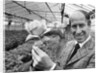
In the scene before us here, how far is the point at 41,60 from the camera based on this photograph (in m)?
2.49

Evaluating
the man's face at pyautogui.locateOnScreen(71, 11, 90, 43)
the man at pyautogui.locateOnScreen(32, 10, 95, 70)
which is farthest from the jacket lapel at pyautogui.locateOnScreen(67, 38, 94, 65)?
the man's face at pyautogui.locateOnScreen(71, 11, 90, 43)

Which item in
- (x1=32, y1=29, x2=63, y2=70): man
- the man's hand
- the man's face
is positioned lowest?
the man's hand

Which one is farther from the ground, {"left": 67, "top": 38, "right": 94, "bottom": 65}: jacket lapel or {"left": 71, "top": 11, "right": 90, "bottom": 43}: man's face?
{"left": 71, "top": 11, "right": 90, "bottom": 43}: man's face

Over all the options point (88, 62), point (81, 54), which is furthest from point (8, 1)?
point (88, 62)

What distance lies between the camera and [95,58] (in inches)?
106

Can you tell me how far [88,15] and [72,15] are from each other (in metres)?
0.29

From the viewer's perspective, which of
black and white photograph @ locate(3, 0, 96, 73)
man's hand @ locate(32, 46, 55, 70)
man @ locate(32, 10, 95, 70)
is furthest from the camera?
man @ locate(32, 10, 95, 70)

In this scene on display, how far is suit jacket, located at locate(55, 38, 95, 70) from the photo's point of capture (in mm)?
2561

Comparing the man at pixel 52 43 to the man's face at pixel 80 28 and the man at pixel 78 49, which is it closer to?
the man at pixel 78 49

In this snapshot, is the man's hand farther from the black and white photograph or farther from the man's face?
the man's face

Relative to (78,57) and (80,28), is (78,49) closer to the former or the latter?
(78,57)

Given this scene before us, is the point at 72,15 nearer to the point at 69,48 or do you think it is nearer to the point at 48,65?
the point at 69,48

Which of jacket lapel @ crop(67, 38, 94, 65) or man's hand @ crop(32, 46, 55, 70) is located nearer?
man's hand @ crop(32, 46, 55, 70)

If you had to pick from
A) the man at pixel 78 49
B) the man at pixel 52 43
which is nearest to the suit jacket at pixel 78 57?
the man at pixel 78 49
